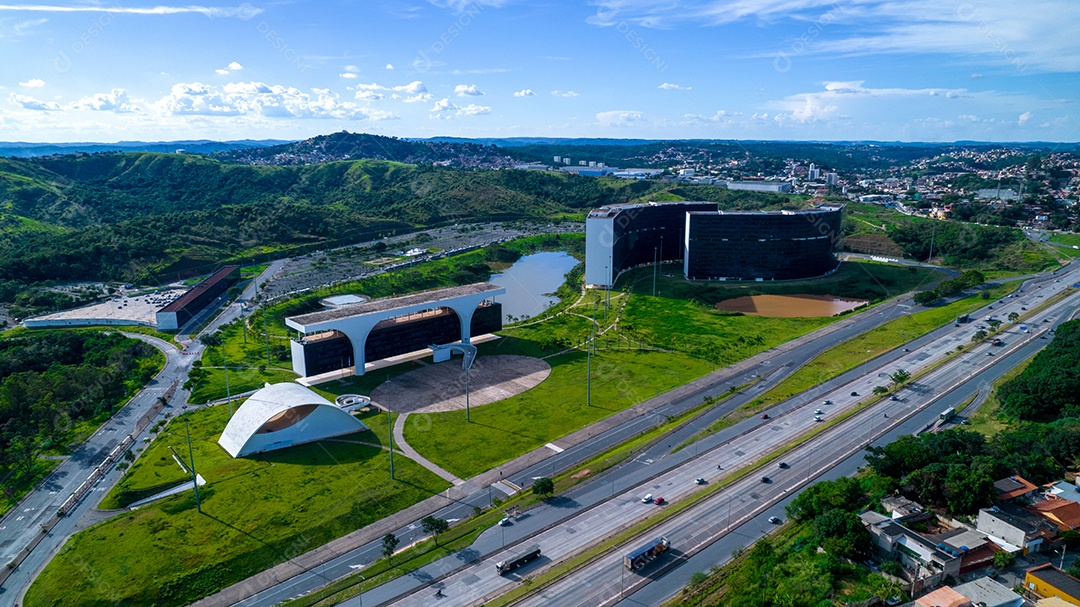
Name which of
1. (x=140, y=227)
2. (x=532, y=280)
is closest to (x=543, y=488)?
(x=532, y=280)

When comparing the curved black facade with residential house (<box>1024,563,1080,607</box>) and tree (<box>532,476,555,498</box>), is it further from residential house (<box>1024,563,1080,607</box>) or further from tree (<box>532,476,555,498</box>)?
residential house (<box>1024,563,1080,607</box>)

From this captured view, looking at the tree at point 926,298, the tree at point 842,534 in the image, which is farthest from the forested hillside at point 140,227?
the tree at point 842,534

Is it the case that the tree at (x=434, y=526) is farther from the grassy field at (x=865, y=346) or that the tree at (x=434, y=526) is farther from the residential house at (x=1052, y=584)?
the grassy field at (x=865, y=346)

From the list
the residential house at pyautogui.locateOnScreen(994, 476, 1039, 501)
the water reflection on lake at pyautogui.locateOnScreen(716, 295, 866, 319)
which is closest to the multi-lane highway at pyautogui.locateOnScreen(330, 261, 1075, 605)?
the residential house at pyautogui.locateOnScreen(994, 476, 1039, 501)

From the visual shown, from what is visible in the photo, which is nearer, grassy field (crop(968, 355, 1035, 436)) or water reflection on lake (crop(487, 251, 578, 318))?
grassy field (crop(968, 355, 1035, 436))

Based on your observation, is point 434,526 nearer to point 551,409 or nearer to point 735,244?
point 551,409

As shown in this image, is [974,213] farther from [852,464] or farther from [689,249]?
[852,464]
